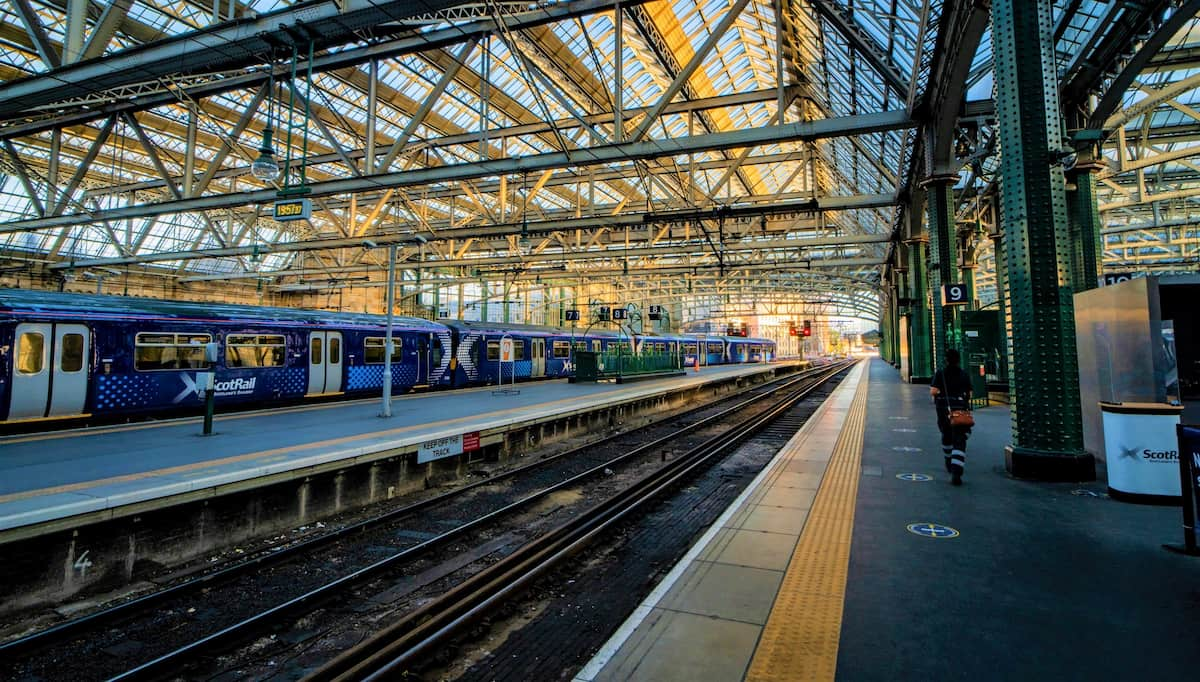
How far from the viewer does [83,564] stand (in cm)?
521

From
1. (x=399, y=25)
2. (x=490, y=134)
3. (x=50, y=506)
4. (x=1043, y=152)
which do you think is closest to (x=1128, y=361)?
(x=1043, y=152)

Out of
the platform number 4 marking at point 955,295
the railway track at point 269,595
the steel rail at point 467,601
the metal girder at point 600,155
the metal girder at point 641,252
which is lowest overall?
the railway track at point 269,595

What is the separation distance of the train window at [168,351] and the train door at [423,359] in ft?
21.9

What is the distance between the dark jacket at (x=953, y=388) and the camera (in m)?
6.94

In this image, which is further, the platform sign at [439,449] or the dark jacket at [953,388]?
the platform sign at [439,449]

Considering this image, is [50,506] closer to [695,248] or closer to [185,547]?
[185,547]

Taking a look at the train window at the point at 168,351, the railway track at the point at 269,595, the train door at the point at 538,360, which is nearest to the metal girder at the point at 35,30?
the train window at the point at 168,351

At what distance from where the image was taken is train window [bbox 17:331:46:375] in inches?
361

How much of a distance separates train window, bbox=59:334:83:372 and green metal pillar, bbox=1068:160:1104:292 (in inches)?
899

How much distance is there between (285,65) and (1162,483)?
52.2ft

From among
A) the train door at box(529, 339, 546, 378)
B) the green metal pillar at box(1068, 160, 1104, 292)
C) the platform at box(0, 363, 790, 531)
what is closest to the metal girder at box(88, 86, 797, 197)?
the platform at box(0, 363, 790, 531)

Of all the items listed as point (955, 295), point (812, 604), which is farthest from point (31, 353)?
point (955, 295)

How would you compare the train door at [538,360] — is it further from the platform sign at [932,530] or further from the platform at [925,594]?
the platform sign at [932,530]

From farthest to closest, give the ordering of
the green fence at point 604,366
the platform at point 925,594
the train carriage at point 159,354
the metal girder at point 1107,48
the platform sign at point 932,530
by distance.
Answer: the green fence at point 604,366
the metal girder at point 1107,48
the train carriage at point 159,354
the platform sign at point 932,530
the platform at point 925,594
